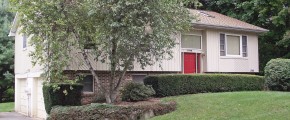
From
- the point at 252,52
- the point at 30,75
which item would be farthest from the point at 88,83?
the point at 252,52

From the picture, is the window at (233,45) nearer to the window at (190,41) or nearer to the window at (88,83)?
the window at (190,41)

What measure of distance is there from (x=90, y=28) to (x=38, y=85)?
640 cm

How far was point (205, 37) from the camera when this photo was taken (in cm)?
2170

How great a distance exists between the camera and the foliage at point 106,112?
560 inches

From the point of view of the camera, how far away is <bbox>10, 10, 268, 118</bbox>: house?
66.9ft

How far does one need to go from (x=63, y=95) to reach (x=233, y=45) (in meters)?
10.8

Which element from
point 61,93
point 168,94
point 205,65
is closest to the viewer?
point 61,93

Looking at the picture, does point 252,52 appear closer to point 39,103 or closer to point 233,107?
point 233,107

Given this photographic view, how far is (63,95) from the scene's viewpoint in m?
16.4

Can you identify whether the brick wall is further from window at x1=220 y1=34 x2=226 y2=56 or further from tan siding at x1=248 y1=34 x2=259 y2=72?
tan siding at x1=248 y1=34 x2=259 y2=72

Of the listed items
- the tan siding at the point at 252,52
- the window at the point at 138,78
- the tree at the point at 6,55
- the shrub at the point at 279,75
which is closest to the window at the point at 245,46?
the tan siding at the point at 252,52

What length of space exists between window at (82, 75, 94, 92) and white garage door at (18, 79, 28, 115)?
541 cm

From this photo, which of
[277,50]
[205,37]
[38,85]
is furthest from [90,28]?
[277,50]

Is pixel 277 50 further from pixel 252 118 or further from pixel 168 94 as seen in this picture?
pixel 252 118
